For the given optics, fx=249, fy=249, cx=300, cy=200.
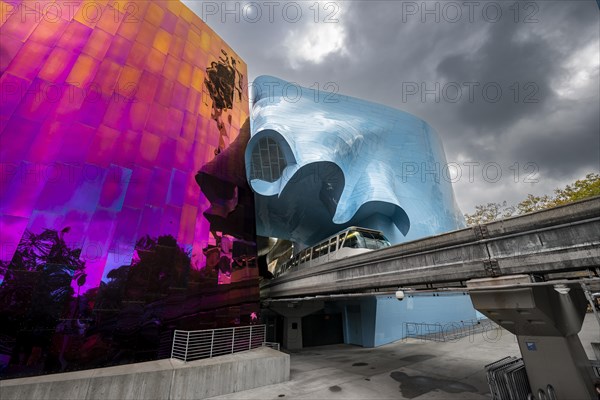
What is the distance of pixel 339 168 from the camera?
2439cm

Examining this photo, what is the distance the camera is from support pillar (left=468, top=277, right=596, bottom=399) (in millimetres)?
7121

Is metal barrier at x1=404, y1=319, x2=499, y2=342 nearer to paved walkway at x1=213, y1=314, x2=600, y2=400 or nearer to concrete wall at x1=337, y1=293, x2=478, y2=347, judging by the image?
concrete wall at x1=337, y1=293, x2=478, y2=347

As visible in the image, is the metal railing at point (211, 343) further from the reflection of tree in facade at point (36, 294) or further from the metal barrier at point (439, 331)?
the metal barrier at point (439, 331)

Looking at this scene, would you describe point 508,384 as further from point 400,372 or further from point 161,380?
point 161,380

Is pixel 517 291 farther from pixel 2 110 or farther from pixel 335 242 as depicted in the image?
pixel 2 110

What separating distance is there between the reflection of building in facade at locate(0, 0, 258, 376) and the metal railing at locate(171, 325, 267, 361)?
0.77 meters

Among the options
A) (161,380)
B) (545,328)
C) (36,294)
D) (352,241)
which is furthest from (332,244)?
(36,294)

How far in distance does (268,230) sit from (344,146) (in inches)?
605

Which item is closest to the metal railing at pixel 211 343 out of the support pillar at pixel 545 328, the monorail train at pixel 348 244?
the monorail train at pixel 348 244

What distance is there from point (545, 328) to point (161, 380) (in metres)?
14.5

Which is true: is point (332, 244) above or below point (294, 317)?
above

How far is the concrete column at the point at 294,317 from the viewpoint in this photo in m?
24.9

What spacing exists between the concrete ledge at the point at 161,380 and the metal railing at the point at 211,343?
894 mm

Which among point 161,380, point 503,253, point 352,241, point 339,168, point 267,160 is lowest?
point 161,380
